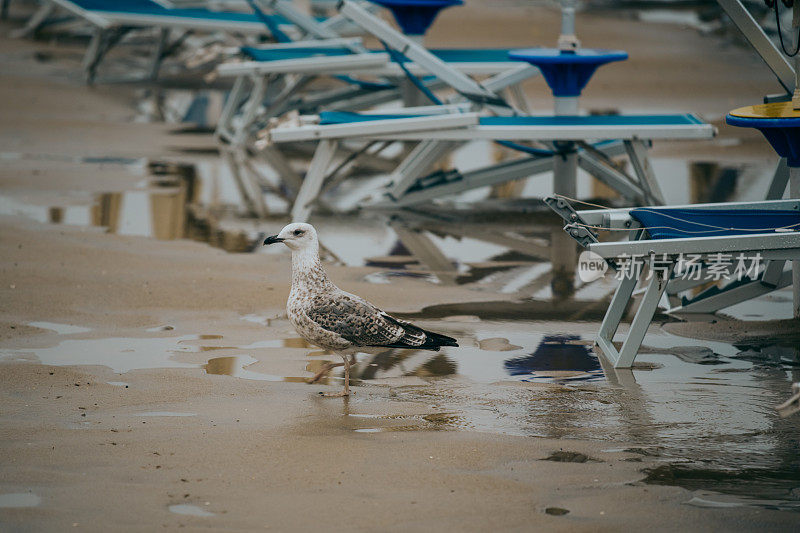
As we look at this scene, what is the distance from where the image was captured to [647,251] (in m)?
6.35

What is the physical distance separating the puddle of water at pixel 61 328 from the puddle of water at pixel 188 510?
281cm

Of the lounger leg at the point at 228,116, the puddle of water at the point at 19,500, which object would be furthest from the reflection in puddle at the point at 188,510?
the lounger leg at the point at 228,116

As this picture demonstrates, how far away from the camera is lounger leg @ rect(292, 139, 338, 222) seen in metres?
10.4

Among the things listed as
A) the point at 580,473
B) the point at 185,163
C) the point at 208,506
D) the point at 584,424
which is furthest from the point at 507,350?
the point at 185,163

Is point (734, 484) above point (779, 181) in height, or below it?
below

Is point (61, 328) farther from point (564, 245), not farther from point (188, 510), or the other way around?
point (564, 245)

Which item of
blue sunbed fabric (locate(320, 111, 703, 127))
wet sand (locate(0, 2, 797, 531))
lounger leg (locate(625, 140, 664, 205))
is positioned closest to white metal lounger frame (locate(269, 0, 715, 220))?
lounger leg (locate(625, 140, 664, 205))

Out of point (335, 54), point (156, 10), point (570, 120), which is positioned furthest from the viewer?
point (156, 10)

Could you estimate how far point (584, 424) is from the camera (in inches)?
228

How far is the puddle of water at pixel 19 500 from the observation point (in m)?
4.77

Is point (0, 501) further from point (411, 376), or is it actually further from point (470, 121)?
point (470, 121)

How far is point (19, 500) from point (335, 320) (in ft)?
6.52

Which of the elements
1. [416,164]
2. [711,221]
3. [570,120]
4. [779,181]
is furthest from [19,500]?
[416,164]

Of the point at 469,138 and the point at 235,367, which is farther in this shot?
the point at 469,138
